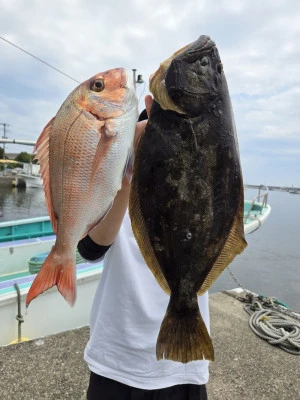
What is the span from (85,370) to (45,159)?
10.1 feet

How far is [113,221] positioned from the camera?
1.60m

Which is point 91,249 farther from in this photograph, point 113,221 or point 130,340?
point 130,340

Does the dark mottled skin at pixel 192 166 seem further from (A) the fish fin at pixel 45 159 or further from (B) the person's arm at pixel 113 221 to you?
(A) the fish fin at pixel 45 159

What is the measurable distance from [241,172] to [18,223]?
8804 mm

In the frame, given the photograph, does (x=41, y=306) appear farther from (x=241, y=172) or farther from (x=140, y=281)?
(x=241, y=172)

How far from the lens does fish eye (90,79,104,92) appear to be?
128 centimetres

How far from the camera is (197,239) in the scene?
134 cm

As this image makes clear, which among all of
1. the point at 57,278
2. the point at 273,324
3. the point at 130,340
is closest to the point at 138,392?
the point at 130,340

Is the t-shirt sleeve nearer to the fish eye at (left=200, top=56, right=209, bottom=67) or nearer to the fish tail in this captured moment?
the fish tail

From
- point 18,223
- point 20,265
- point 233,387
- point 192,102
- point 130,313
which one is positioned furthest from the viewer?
point 18,223

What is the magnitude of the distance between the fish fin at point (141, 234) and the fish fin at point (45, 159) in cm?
33

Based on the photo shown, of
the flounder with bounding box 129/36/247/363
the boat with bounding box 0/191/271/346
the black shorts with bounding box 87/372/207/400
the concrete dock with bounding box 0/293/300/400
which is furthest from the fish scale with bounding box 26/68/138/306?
the boat with bounding box 0/191/271/346

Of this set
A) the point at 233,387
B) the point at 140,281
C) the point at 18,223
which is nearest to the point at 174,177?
the point at 140,281

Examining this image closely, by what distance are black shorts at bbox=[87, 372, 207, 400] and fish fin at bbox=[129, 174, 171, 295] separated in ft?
2.58
